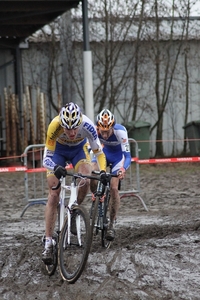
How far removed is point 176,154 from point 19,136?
5.42 metres

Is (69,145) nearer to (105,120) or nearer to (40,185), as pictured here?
(105,120)

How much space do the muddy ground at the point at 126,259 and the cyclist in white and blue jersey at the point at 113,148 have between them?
0.47 m

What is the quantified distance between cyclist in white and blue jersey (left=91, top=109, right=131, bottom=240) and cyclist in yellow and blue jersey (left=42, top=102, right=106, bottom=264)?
2.20 ft

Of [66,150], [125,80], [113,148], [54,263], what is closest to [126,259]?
[54,263]

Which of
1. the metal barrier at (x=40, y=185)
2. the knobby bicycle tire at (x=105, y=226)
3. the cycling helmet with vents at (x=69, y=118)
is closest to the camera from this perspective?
the cycling helmet with vents at (x=69, y=118)

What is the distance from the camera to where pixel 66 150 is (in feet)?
29.2

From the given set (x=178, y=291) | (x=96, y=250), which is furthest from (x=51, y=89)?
(x=178, y=291)

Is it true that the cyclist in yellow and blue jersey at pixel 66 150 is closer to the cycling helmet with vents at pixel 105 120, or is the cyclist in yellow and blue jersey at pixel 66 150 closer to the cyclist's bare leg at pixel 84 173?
the cyclist's bare leg at pixel 84 173

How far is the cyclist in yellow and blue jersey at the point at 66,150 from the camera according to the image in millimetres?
7895

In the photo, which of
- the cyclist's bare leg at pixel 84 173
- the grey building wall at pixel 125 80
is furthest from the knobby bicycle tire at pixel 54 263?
the grey building wall at pixel 125 80

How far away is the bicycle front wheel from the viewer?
7.19 m

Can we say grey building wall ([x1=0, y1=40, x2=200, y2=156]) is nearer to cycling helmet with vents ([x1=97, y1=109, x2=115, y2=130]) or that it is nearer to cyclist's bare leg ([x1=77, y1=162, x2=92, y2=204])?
cycling helmet with vents ([x1=97, y1=109, x2=115, y2=130])

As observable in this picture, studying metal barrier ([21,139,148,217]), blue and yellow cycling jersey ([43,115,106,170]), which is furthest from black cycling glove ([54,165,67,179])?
metal barrier ([21,139,148,217])

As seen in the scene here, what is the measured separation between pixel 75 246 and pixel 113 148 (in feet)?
11.4
